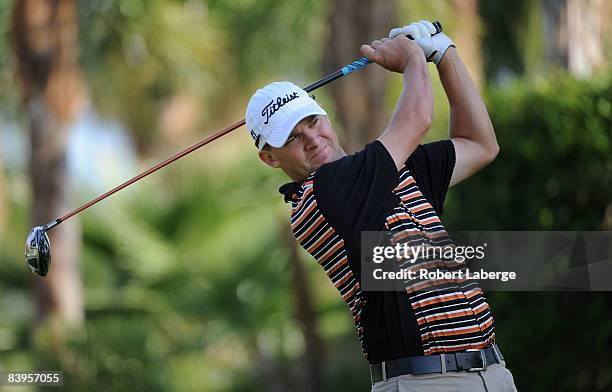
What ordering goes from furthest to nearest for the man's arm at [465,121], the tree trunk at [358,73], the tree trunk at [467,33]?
the tree trunk at [467,33], the tree trunk at [358,73], the man's arm at [465,121]

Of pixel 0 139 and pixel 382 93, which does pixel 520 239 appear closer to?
pixel 382 93

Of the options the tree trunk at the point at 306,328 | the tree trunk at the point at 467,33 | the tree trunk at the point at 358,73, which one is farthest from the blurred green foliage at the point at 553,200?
the tree trunk at the point at 467,33

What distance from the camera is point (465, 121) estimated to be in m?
4.01

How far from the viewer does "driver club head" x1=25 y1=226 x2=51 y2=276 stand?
4.36 metres

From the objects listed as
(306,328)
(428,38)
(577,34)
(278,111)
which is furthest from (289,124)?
(306,328)

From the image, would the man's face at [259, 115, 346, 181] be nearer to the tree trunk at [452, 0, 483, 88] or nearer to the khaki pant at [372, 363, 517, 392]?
the khaki pant at [372, 363, 517, 392]

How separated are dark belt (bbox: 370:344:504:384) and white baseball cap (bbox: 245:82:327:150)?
0.82m

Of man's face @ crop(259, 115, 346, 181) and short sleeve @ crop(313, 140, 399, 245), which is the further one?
man's face @ crop(259, 115, 346, 181)

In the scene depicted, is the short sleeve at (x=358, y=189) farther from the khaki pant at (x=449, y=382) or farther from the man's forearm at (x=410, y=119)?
the khaki pant at (x=449, y=382)

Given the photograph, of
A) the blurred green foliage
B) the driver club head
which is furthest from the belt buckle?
the blurred green foliage

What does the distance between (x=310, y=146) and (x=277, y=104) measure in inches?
7.0

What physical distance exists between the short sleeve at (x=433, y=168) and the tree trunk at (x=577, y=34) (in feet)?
19.6

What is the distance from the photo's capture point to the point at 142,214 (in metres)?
11.0

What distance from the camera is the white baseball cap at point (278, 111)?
12.0ft
